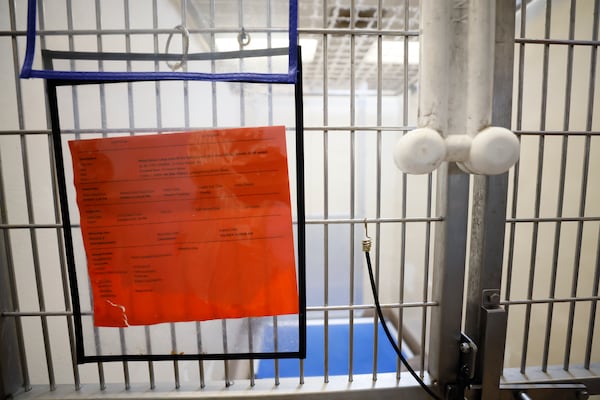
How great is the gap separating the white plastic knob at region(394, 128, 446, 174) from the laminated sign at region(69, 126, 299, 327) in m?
0.33

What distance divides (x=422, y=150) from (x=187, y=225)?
692 millimetres

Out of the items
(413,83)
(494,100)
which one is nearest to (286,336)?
(494,100)

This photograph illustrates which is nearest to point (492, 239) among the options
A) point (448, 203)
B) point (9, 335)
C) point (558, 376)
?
point (448, 203)

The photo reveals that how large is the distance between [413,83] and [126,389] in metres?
3.19

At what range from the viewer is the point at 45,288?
0.98m

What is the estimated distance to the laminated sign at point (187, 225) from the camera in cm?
81

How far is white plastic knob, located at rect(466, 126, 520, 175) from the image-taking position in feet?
2.30

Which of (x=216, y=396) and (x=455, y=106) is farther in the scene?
(x=216, y=396)

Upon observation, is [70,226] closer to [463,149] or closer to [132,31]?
[132,31]

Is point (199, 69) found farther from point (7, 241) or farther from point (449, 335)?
point (449, 335)

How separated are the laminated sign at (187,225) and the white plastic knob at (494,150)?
1.70 feet

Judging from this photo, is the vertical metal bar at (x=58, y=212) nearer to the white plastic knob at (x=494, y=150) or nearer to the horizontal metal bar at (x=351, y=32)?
the horizontal metal bar at (x=351, y=32)

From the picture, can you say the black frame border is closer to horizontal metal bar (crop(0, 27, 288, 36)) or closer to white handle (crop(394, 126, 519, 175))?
horizontal metal bar (crop(0, 27, 288, 36))

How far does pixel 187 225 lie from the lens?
834mm
